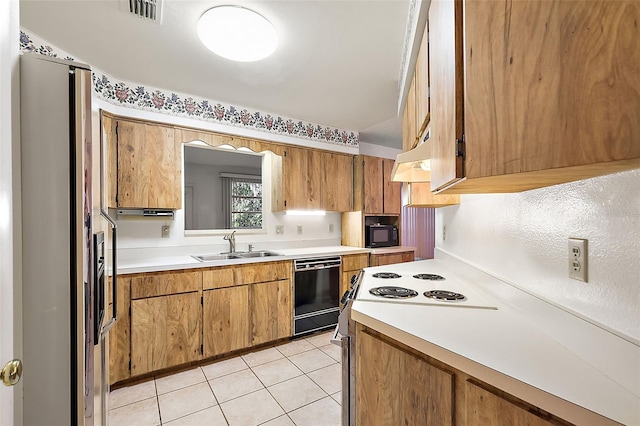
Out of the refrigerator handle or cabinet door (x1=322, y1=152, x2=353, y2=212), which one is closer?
the refrigerator handle

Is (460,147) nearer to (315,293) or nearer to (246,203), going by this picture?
(315,293)

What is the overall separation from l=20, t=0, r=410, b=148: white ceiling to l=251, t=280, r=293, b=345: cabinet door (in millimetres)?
→ 1891

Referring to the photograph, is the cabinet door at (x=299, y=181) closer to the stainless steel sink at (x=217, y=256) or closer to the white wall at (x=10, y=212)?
the stainless steel sink at (x=217, y=256)

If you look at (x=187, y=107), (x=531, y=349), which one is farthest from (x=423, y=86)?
(x=187, y=107)

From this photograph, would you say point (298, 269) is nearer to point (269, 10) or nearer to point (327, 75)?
point (327, 75)

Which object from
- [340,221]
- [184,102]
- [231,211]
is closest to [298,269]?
[231,211]

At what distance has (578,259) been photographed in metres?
0.76

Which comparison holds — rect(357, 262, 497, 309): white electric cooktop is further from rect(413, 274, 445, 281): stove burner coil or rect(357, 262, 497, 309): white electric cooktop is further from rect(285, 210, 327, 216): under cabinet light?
rect(285, 210, 327, 216): under cabinet light

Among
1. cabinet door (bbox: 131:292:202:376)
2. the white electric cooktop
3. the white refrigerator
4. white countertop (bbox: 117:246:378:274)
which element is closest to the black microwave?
white countertop (bbox: 117:246:378:274)

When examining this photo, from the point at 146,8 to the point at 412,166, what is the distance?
1821mm

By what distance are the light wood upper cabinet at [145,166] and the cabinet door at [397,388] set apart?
2182 mm

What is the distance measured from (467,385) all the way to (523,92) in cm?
75

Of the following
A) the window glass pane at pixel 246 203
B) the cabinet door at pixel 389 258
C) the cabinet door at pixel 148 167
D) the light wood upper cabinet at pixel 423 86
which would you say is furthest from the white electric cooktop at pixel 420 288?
the cabinet door at pixel 148 167

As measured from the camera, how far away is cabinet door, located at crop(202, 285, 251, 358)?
2404mm
